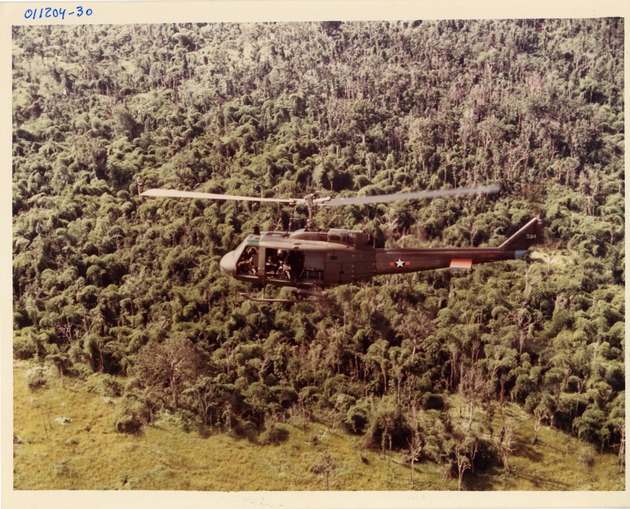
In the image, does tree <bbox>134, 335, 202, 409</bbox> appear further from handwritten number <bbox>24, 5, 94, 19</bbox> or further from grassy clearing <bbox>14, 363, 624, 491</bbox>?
handwritten number <bbox>24, 5, 94, 19</bbox>

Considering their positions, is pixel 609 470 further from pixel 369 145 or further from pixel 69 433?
pixel 69 433

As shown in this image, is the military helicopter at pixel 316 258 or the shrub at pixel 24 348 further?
the shrub at pixel 24 348

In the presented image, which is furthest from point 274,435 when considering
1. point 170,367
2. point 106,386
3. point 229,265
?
point 229,265

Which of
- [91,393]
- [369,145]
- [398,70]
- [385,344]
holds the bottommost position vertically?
[91,393]

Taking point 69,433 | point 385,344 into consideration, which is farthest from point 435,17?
point 69,433

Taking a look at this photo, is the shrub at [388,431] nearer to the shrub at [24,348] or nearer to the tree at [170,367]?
the tree at [170,367]

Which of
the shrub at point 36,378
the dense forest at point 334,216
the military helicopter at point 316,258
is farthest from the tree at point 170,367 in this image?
the military helicopter at point 316,258
